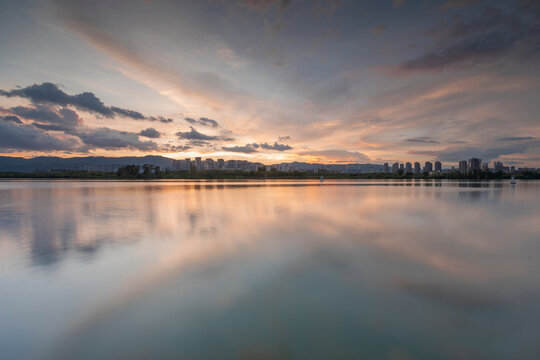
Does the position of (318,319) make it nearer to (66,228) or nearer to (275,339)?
(275,339)

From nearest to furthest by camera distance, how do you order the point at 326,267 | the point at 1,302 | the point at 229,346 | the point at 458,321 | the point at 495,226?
1. the point at 229,346
2. the point at 458,321
3. the point at 1,302
4. the point at 326,267
5. the point at 495,226

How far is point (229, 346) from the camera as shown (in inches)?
116

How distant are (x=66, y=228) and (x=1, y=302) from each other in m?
6.22

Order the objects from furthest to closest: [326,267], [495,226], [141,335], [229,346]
Result: 1. [495,226]
2. [326,267]
3. [141,335]
4. [229,346]

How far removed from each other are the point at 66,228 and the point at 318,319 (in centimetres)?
1025

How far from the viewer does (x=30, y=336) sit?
3.15 metres

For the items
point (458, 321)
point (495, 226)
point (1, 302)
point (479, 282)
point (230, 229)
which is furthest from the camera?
point (495, 226)

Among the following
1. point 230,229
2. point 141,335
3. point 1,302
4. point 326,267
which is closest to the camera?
point 141,335

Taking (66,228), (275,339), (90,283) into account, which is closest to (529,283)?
(275,339)

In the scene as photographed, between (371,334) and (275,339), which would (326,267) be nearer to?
(371,334)

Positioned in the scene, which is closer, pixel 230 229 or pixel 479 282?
pixel 479 282

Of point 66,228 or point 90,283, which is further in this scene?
point 66,228

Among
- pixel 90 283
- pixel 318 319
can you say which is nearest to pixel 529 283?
pixel 318 319

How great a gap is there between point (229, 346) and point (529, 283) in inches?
228
